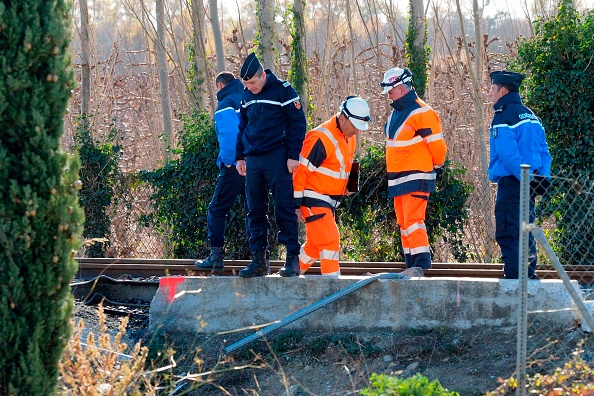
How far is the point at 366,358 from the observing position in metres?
6.91

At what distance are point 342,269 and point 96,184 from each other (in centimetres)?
519

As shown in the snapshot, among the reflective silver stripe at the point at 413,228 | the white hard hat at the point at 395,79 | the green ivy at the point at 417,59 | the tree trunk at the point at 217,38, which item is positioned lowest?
A: the reflective silver stripe at the point at 413,228

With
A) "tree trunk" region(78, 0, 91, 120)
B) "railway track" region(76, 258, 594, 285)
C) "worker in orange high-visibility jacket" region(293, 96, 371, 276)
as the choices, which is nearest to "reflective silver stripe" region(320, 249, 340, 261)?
"worker in orange high-visibility jacket" region(293, 96, 371, 276)

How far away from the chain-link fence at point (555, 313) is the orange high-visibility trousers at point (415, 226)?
1.07 meters

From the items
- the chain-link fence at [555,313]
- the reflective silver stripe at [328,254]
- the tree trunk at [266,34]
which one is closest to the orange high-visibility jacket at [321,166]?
the reflective silver stripe at [328,254]

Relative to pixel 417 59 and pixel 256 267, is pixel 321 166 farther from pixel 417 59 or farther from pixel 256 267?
pixel 417 59

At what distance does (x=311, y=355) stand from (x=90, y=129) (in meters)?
7.35

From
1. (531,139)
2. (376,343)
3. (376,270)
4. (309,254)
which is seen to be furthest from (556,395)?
(376,270)

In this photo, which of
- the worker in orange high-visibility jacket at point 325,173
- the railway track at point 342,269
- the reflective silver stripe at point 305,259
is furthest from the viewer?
the railway track at point 342,269

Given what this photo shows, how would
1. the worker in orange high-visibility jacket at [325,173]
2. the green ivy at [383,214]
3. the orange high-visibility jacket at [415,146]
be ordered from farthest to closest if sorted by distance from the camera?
1. the green ivy at [383,214]
2. the orange high-visibility jacket at [415,146]
3. the worker in orange high-visibility jacket at [325,173]

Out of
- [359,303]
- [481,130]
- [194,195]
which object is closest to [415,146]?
[359,303]

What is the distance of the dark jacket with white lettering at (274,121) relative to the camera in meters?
7.54

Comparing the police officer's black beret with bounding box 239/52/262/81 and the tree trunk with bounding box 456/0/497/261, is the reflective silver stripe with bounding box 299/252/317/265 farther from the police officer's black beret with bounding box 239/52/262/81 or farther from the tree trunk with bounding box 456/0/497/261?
the tree trunk with bounding box 456/0/497/261

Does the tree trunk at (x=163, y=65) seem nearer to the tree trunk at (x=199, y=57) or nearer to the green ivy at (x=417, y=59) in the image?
the tree trunk at (x=199, y=57)
